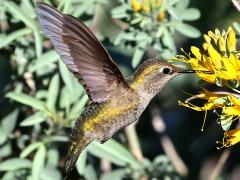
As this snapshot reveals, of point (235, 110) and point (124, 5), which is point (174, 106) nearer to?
point (124, 5)

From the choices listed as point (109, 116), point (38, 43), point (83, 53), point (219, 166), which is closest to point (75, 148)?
point (109, 116)

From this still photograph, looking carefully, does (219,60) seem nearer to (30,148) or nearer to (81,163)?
(81,163)

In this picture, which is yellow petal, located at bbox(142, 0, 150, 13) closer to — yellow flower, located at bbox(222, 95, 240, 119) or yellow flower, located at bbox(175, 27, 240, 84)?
yellow flower, located at bbox(175, 27, 240, 84)

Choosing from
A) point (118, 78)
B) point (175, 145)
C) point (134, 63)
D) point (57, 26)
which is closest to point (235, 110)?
point (118, 78)

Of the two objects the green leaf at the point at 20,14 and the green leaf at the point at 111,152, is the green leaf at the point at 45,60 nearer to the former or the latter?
the green leaf at the point at 20,14

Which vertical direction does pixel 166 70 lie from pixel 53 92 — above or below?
above

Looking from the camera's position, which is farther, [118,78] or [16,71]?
[16,71]
